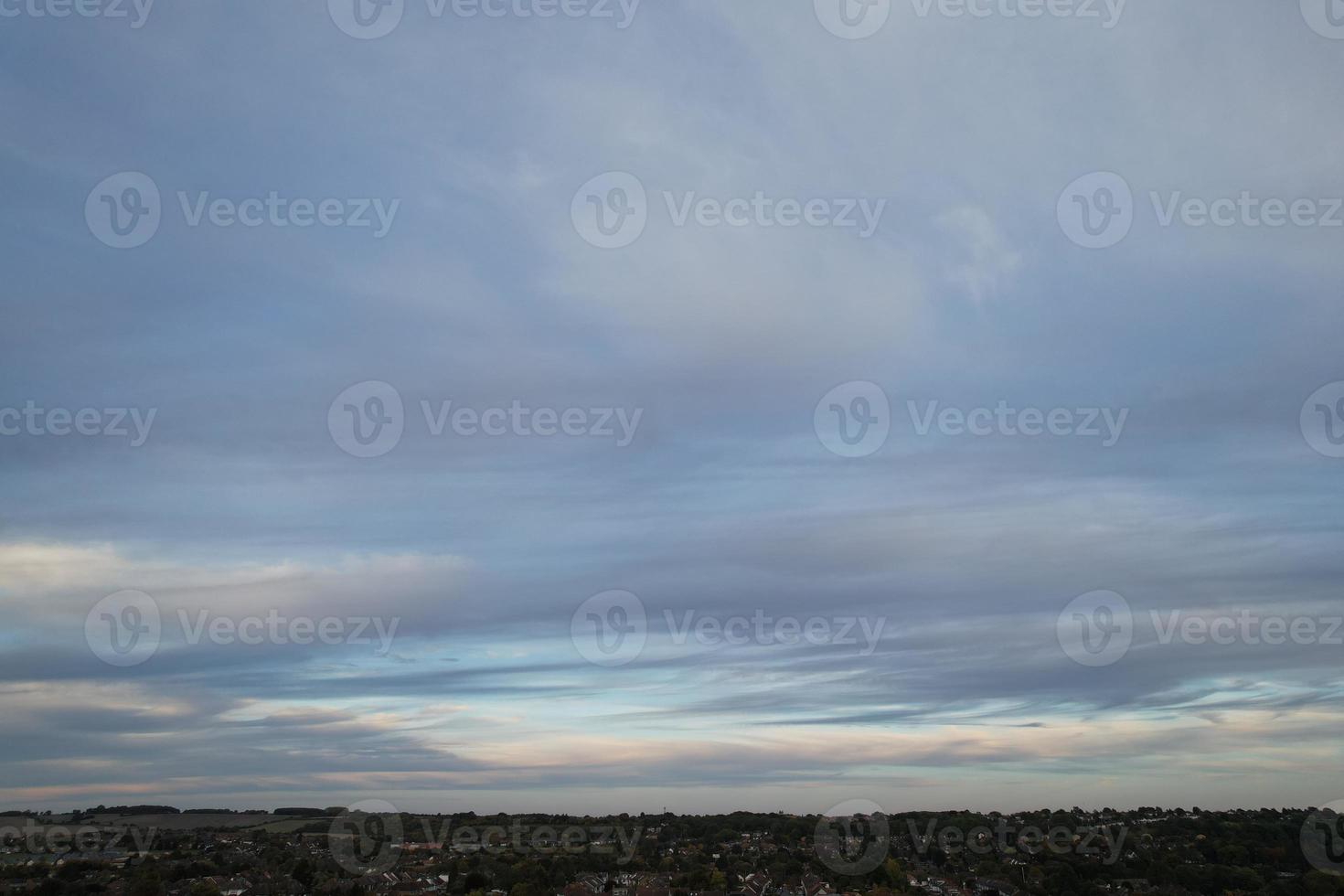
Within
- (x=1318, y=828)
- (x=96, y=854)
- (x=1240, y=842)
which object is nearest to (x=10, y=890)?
(x=96, y=854)

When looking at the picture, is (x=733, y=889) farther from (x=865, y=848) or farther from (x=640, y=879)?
(x=865, y=848)

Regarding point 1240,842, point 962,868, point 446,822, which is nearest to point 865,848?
point 962,868

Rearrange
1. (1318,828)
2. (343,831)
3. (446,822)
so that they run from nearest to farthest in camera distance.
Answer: (1318,828)
(343,831)
(446,822)

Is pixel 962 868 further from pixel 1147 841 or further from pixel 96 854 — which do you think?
pixel 96 854

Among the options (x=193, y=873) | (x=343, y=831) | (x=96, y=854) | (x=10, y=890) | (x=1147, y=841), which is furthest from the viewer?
(x=343, y=831)

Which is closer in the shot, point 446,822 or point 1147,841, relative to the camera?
point 1147,841

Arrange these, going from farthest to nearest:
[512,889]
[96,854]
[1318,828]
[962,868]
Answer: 1. [1318,828]
2. [962,868]
3. [96,854]
4. [512,889]
